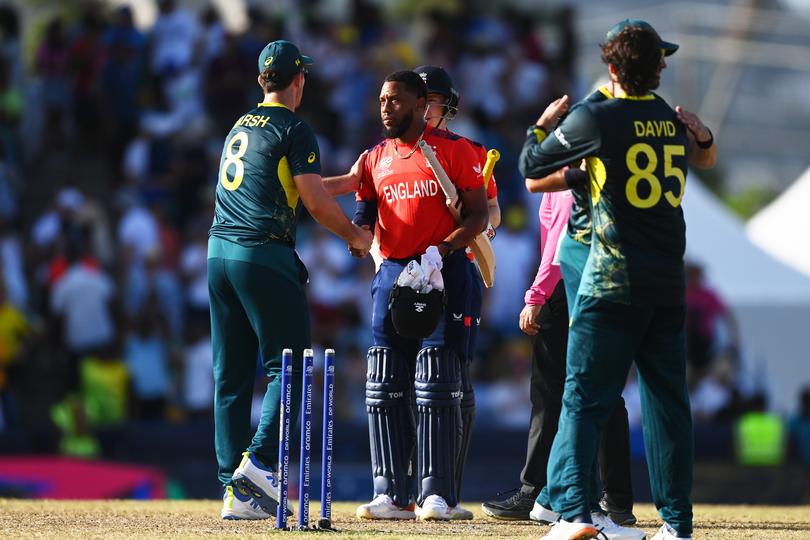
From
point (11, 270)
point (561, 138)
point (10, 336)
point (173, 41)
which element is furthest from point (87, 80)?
point (561, 138)

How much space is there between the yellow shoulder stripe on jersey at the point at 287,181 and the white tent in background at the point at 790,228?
1461 centimetres

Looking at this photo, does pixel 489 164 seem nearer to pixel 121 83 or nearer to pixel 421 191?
pixel 421 191

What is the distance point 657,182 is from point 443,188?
1.78 metres

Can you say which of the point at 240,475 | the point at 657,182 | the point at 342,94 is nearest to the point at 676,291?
the point at 657,182

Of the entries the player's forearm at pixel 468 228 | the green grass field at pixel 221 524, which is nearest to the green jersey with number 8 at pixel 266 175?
the player's forearm at pixel 468 228

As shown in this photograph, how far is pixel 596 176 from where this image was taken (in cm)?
663

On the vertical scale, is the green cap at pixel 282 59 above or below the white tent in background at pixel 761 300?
above

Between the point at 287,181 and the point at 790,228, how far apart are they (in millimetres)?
15525

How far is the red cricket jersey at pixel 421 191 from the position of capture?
8.20 metres

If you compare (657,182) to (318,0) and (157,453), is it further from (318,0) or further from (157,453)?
(318,0)

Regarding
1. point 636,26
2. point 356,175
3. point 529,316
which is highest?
point 636,26

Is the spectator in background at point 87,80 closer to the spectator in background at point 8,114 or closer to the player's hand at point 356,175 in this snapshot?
the spectator in background at point 8,114

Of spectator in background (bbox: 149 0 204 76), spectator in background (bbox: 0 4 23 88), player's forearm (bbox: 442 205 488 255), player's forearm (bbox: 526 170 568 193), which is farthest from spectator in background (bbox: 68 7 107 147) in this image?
player's forearm (bbox: 526 170 568 193)

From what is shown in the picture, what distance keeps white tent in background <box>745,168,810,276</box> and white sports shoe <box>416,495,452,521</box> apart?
1421 cm
